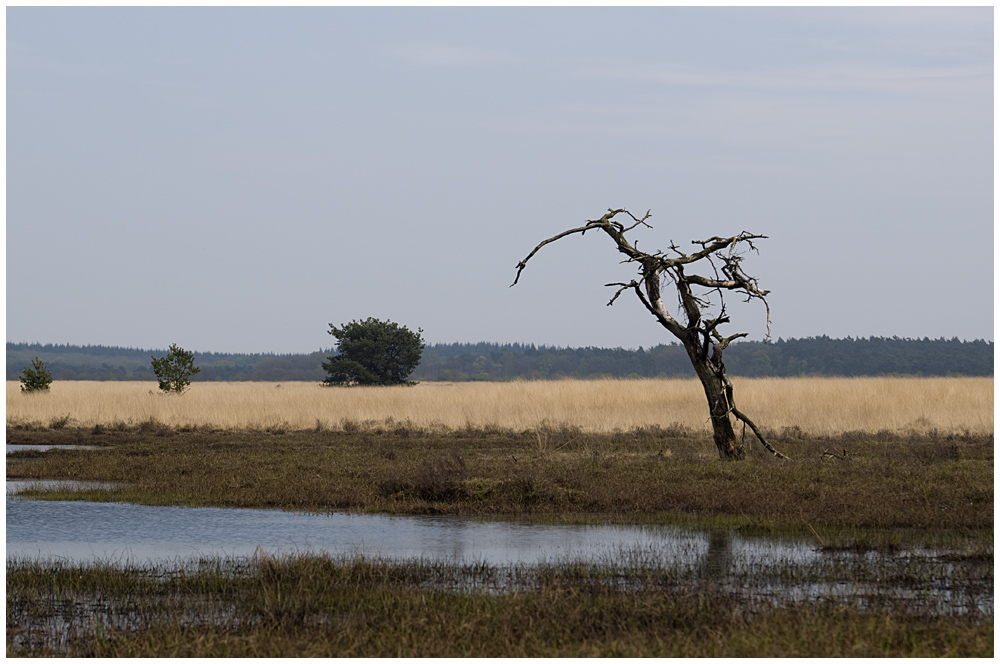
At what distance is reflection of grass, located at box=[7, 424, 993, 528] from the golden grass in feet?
13.8

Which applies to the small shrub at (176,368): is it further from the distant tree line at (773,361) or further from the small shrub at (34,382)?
the distant tree line at (773,361)

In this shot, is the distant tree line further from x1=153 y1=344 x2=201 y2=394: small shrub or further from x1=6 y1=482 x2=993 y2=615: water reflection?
x1=6 y1=482 x2=993 y2=615: water reflection

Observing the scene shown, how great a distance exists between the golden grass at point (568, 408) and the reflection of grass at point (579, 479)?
4197 millimetres

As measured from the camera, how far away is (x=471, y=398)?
34531mm

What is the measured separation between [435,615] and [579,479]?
794 centimetres

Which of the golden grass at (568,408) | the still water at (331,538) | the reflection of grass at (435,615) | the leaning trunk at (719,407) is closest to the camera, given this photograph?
the reflection of grass at (435,615)

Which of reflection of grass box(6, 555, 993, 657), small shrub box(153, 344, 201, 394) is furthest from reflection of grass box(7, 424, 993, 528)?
small shrub box(153, 344, 201, 394)

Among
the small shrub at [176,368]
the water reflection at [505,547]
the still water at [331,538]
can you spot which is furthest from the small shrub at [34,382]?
the still water at [331,538]

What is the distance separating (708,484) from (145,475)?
9.76 m

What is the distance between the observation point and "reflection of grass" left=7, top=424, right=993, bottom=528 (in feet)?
43.0

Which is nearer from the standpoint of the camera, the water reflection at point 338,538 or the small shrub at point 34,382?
the water reflection at point 338,538

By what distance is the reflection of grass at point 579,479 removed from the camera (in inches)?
516

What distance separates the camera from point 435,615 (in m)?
7.34

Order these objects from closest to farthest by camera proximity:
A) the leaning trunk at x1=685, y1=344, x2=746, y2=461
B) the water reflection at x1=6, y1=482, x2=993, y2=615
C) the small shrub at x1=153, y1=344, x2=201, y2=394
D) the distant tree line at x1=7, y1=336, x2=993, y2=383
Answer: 1. the water reflection at x1=6, y1=482, x2=993, y2=615
2. the leaning trunk at x1=685, y1=344, x2=746, y2=461
3. the small shrub at x1=153, y1=344, x2=201, y2=394
4. the distant tree line at x1=7, y1=336, x2=993, y2=383
